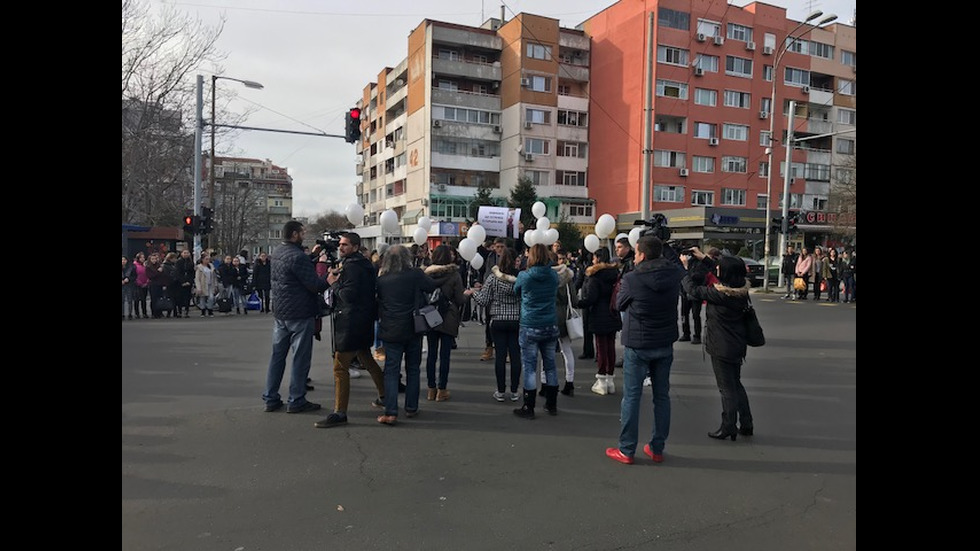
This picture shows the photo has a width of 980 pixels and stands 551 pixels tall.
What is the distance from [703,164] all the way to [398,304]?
148 ft

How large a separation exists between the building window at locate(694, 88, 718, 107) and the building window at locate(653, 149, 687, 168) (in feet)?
14.0

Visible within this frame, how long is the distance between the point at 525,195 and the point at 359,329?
114 feet

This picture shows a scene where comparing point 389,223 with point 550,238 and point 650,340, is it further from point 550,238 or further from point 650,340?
point 650,340

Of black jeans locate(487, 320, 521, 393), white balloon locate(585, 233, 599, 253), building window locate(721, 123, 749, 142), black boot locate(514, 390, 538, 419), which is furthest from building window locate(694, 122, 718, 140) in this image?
black boot locate(514, 390, 538, 419)

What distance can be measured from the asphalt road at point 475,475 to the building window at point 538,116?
140 feet

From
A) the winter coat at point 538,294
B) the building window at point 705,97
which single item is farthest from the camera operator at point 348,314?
the building window at point 705,97

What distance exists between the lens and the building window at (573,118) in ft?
164

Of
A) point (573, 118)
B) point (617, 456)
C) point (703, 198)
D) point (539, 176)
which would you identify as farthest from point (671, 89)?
point (617, 456)

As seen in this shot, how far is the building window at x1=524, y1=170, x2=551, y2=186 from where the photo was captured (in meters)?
48.2

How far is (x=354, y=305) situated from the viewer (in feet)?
19.3

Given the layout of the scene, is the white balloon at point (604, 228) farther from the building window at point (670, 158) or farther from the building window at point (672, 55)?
the building window at point (672, 55)

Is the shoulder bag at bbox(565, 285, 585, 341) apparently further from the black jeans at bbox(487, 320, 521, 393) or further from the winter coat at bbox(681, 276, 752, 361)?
the winter coat at bbox(681, 276, 752, 361)

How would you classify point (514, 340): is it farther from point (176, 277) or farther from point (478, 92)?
point (478, 92)
